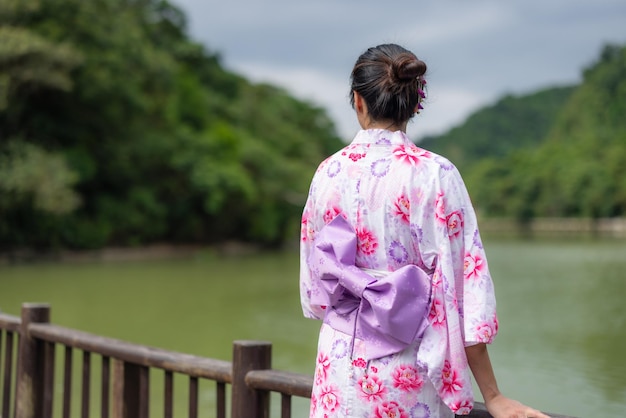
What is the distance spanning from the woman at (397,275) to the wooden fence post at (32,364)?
1632 mm

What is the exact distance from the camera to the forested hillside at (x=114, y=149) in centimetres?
1795

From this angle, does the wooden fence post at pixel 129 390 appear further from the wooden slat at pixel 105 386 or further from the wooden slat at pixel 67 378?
the wooden slat at pixel 67 378

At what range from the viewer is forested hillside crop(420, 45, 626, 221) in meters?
51.2

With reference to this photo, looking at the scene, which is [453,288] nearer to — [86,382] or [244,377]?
[244,377]

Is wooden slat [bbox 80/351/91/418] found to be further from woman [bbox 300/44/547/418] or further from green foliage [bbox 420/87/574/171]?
green foliage [bbox 420/87/574/171]

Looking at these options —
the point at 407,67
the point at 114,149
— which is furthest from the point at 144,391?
the point at 114,149

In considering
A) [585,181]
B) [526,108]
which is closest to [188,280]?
[585,181]

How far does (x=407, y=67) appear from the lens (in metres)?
1.54

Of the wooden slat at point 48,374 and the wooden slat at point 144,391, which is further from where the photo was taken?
the wooden slat at point 48,374

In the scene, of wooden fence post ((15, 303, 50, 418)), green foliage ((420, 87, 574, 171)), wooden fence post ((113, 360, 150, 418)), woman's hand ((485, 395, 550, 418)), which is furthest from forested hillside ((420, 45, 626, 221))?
woman's hand ((485, 395, 550, 418))

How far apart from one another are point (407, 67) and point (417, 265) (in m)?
0.39

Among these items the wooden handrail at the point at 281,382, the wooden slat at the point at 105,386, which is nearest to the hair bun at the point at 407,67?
the wooden handrail at the point at 281,382

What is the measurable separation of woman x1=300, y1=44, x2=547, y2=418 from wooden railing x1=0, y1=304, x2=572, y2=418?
18cm

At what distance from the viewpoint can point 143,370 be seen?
254 centimetres
